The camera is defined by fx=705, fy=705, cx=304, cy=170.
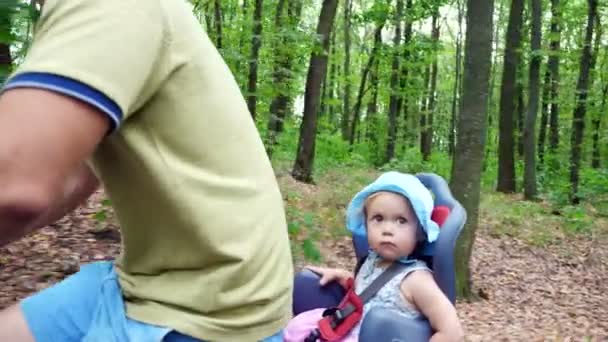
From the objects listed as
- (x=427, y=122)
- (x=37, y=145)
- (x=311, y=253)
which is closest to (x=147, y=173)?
(x=37, y=145)

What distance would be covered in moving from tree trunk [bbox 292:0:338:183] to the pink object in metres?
10.2

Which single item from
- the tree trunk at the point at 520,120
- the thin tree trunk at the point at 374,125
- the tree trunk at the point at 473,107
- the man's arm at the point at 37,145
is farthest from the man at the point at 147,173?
the tree trunk at the point at 520,120

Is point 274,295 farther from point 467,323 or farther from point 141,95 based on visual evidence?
point 467,323

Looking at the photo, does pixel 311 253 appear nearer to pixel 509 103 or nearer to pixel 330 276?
pixel 330 276

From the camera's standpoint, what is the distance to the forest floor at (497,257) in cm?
536

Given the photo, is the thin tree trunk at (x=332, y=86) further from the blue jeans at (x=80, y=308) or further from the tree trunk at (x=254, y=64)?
the blue jeans at (x=80, y=308)

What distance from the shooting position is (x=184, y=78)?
1.31m

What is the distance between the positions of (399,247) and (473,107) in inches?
188

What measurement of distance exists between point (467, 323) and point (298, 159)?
24.0ft

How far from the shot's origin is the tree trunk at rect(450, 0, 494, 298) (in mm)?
7117

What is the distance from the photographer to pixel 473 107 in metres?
7.12

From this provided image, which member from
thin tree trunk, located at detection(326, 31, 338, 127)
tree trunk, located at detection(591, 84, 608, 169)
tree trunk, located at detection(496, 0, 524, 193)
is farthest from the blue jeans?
thin tree trunk, located at detection(326, 31, 338, 127)

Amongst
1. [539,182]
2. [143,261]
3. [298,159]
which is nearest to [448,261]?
[143,261]

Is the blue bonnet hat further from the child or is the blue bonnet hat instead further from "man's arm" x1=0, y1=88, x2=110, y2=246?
"man's arm" x1=0, y1=88, x2=110, y2=246
